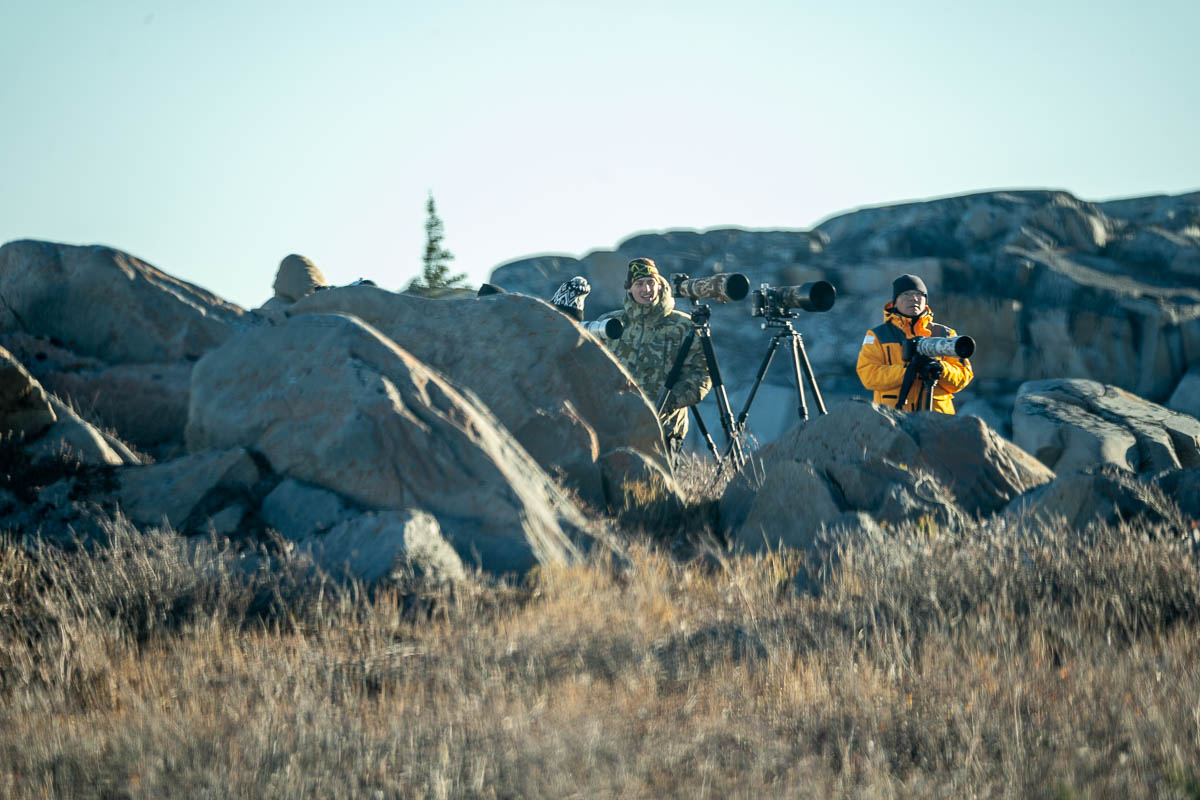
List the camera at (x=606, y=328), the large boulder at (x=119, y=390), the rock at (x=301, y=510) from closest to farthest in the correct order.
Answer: the rock at (x=301, y=510), the large boulder at (x=119, y=390), the camera at (x=606, y=328)

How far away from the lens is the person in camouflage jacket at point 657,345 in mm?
9336

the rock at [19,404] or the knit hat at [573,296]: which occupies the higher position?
the knit hat at [573,296]

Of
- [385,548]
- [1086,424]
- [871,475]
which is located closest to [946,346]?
[871,475]

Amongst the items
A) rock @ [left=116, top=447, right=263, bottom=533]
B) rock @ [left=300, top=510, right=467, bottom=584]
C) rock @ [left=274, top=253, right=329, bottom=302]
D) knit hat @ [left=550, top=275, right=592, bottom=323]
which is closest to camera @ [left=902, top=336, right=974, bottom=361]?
knit hat @ [left=550, top=275, right=592, bottom=323]

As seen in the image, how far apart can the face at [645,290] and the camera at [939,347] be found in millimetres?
2435

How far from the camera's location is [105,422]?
22.4ft

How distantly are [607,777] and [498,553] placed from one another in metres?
2.18

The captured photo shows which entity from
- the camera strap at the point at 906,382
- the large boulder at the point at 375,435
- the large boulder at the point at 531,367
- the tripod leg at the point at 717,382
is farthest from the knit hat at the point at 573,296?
the large boulder at the point at 375,435

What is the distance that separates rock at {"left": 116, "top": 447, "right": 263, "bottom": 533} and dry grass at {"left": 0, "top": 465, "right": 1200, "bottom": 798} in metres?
0.37

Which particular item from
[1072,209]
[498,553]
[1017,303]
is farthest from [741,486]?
[1072,209]

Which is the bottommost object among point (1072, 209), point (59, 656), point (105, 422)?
point (59, 656)

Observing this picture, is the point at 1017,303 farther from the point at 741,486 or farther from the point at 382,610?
the point at 382,610

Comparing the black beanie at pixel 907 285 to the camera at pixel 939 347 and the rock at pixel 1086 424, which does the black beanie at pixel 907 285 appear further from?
the rock at pixel 1086 424

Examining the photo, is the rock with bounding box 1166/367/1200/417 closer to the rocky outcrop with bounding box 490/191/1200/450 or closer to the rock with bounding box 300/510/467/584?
the rocky outcrop with bounding box 490/191/1200/450
